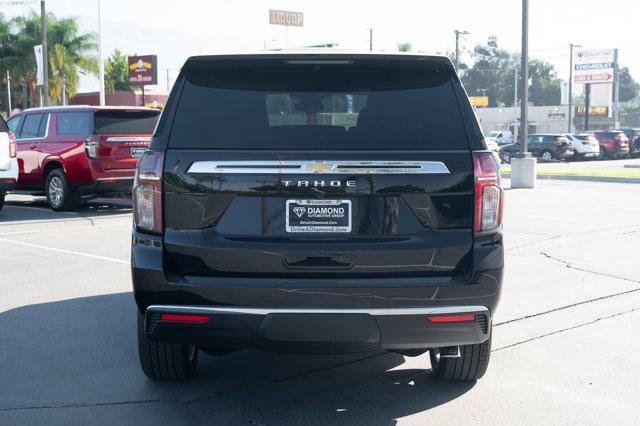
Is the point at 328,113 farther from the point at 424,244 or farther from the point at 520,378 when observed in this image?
the point at 520,378

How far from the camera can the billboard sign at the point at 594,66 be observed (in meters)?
71.3

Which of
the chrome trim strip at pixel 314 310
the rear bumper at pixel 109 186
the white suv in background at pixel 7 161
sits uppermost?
the white suv in background at pixel 7 161

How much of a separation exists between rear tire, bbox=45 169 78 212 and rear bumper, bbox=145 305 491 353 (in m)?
11.3

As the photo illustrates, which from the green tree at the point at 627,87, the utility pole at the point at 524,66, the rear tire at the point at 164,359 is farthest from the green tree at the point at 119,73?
the green tree at the point at 627,87

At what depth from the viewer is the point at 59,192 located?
15023 mm

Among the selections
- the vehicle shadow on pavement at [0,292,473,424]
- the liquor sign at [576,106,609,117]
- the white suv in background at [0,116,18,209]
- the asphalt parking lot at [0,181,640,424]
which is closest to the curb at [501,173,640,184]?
the asphalt parking lot at [0,181,640,424]

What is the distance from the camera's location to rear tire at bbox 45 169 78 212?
14789 mm

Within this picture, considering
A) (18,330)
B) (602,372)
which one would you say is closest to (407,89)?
(602,372)

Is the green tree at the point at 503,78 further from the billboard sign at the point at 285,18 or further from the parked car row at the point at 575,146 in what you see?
the parked car row at the point at 575,146

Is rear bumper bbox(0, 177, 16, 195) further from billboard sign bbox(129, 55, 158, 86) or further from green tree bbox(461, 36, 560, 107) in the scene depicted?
green tree bbox(461, 36, 560, 107)

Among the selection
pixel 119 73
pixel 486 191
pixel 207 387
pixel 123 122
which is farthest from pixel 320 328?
→ pixel 119 73

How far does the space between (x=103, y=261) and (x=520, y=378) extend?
588 centimetres

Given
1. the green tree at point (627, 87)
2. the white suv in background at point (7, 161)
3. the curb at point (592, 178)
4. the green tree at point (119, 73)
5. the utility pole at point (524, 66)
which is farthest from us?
the green tree at point (627, 87)

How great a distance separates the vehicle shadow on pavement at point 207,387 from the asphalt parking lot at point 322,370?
0.01 meters
